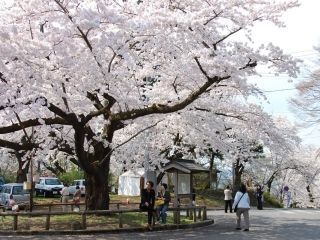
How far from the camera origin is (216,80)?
1397cm

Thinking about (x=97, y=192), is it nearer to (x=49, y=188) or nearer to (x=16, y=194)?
(x=16, y=194)

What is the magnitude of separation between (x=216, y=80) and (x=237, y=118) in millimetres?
6198

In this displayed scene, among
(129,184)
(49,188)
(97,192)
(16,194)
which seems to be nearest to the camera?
(97,192)

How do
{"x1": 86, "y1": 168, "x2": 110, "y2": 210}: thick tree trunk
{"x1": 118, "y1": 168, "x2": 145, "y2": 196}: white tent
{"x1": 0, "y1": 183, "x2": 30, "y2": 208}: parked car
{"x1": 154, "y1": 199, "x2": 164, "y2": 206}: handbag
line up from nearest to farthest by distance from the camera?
1. {"x1": 154, "y1": 199, "x2": 164, "y2": 206}: handbag
2. {"x1": 86, "y1": 168, "x2": 110, "y2": 210}: thick tree trunk
3. {"x1": 0, "y1": 183, "x2": 30, "y2": 208}: parked car
4. {"x1": 118, "y1": 168, "x2": 145, "y2": 196}: white tent

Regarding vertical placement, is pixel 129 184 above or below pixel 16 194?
above

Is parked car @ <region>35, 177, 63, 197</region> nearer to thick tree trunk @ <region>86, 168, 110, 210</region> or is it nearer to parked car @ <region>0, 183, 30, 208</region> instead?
parked car @ <region>0, 183, 30, 208</region>

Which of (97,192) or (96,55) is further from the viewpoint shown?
(97,192)

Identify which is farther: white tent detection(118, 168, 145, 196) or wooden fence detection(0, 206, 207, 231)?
white tent detection(118, 168, 145, 196)

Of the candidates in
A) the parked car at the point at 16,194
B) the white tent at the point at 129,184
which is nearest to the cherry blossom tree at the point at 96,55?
the parked car at the point at 16,194

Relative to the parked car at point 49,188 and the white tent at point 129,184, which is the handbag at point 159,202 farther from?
the white tent at point 129,184

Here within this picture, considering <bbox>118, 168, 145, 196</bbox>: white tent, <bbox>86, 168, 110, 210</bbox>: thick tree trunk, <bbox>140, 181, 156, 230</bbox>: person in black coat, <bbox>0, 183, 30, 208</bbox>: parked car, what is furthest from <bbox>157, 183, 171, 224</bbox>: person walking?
<bbox>118, 168, 145, 196</bbox>: white tent

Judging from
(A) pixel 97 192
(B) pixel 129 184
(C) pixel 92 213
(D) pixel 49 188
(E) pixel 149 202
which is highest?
(B) pixel 129 184

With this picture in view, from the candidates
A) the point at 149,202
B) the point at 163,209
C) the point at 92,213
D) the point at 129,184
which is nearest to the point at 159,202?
the point at 163,209

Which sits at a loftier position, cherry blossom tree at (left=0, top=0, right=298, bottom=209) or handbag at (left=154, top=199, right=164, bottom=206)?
cherry blossom tree at (left=0, top=0, right=298, bottom=209)
